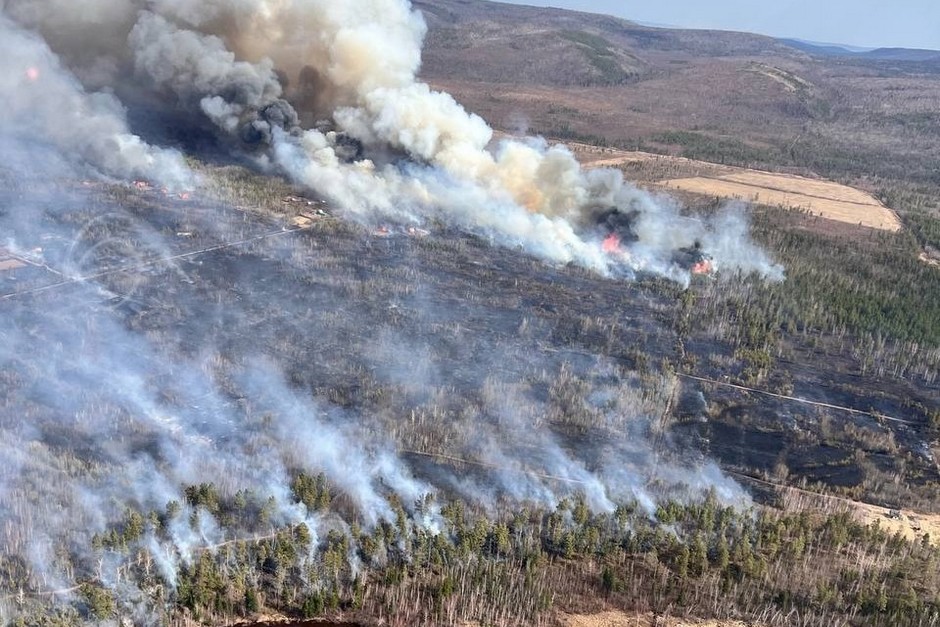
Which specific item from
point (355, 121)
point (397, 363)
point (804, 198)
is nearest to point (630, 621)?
point (397, 363)

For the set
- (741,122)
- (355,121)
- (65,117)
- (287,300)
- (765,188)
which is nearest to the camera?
(287,300)

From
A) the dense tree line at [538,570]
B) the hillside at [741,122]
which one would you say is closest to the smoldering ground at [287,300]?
the dense tree line at [538,570]

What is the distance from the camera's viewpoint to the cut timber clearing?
9312cm

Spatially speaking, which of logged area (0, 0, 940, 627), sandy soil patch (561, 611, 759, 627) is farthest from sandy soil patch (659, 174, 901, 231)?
sandy soil patch (561, 611, 759, 627)

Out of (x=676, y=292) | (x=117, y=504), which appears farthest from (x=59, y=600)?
(x=676, y=292)

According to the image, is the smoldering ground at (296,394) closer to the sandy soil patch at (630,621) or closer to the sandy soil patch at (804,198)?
the sandy soil patch at (630,621)

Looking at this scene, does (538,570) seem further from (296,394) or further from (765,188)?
(765,188)

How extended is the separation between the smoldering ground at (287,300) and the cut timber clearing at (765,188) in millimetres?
17937

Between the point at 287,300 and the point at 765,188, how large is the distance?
Answer: 7500cm

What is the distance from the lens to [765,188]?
104938 millimetres

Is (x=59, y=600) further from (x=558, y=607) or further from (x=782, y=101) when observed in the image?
(x=782, y=101)

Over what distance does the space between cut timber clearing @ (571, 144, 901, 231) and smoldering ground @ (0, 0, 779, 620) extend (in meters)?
17.9

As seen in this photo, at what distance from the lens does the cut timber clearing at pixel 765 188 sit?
93.1m

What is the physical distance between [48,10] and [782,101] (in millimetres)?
158087
